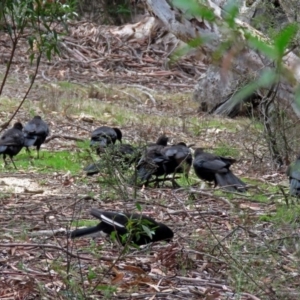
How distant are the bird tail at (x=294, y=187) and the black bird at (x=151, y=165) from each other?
63.3 inches

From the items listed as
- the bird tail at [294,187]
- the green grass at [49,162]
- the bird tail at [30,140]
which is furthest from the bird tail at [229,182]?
the bird tail at [30,140]

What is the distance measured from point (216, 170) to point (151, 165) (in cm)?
81

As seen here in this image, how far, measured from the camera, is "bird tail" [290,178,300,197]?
8.63 m

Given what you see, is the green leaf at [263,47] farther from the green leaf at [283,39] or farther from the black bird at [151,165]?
the black bird at [151,165]

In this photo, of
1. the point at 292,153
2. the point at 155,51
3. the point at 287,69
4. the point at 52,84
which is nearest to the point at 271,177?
the point at 292,153

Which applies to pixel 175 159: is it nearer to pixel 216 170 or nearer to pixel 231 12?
pixel 216 170

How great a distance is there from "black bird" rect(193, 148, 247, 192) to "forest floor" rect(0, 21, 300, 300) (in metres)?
0.16

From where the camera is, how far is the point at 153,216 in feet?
25.6

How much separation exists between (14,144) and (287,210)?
17.2 feet

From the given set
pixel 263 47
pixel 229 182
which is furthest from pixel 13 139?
pixel 263 47

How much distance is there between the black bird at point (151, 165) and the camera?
31.4 ft

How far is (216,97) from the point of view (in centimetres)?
1911

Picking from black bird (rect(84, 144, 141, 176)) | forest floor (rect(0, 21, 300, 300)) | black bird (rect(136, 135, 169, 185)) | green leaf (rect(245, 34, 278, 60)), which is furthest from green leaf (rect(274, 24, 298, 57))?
black bird (rect(136, 135, 169, 185))

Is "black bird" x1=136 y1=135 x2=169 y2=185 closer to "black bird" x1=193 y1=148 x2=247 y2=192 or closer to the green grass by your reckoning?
"black bird" x1=193 y1=148 x2=247 y2=192
